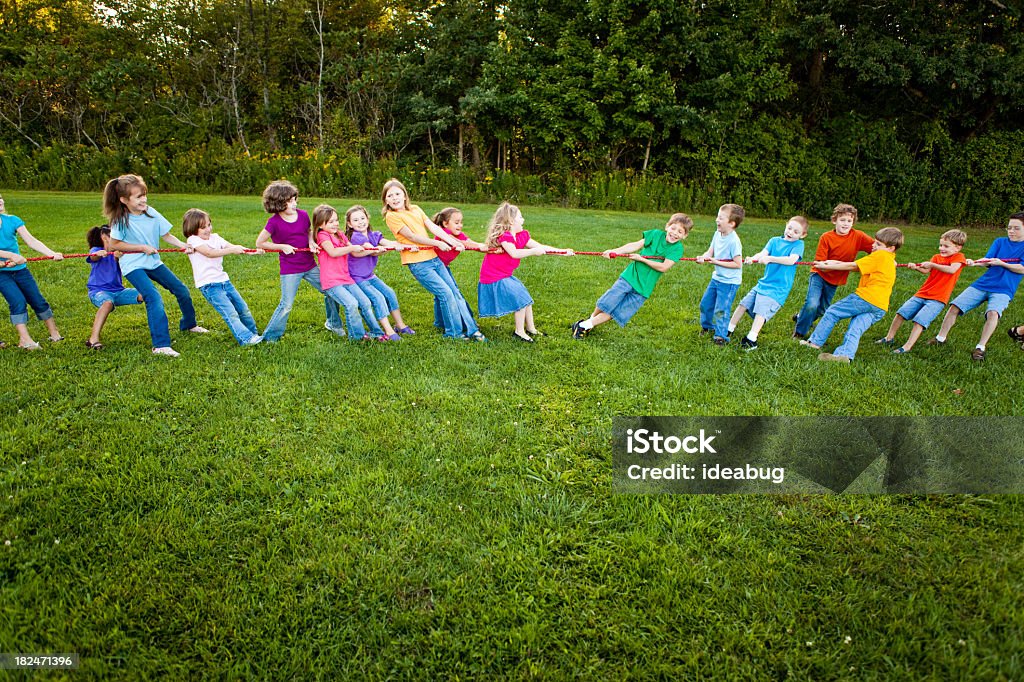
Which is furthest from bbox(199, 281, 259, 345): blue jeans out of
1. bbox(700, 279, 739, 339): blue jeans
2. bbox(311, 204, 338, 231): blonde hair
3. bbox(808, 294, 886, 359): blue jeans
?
bbox(808, 294, 886, 359): blue jeans

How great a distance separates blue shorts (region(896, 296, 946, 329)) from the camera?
6617 millimetres

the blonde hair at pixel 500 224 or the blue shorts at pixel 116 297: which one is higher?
the blonde hair at pixel 500 224

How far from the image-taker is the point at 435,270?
6.77 metres

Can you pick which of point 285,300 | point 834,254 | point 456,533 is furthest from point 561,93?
point 456,533

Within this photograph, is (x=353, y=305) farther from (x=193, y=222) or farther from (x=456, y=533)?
(x=456, y=533)

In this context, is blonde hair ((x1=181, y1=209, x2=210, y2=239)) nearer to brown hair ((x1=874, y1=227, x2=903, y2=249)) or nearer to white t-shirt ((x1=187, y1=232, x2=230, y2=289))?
white t-shirt ((x1=187, y1=232, x2=230, y2=289))

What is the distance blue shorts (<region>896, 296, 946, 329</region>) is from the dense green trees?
46.4ft

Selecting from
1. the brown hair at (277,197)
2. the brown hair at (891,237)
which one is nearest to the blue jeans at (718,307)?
the brown hair at (891,237)

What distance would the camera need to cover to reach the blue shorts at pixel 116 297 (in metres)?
6.25

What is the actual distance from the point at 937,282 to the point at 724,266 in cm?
228

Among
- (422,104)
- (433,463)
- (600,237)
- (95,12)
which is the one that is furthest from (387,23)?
(433,463)

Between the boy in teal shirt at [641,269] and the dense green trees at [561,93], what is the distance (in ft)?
47.9

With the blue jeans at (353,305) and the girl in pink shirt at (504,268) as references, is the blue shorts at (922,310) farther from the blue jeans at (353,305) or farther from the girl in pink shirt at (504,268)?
the blue jeans at (353,305)

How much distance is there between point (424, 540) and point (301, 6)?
2595 centimetres
